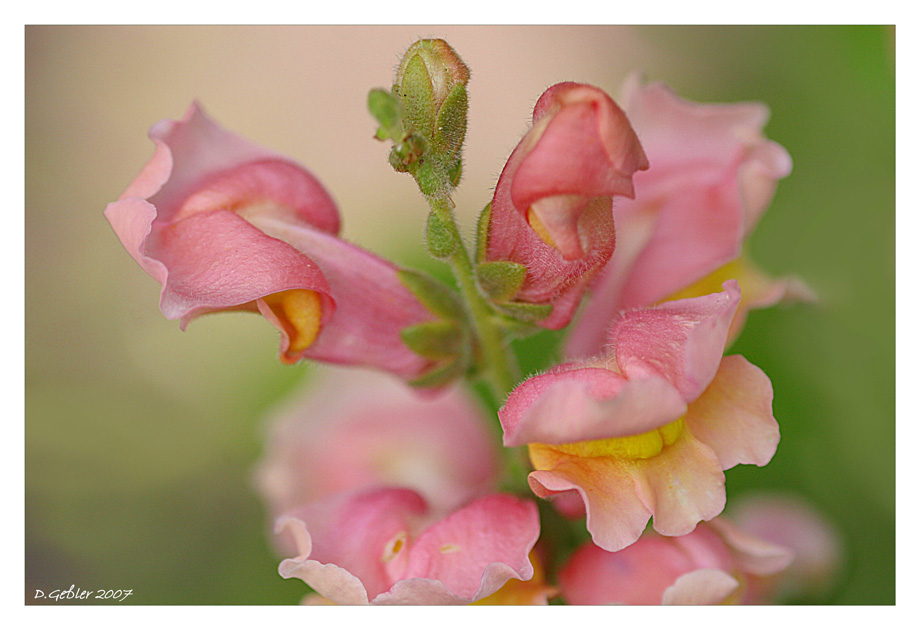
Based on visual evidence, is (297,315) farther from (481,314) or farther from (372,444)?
(372,444)

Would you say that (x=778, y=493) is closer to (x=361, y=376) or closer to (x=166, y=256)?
(x=361, y=376)

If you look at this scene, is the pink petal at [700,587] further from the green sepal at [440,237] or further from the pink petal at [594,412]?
the green sepal at [440,237]

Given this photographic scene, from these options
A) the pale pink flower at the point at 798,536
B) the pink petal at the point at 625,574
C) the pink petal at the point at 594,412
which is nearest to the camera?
the pink petal at the point at 594,412

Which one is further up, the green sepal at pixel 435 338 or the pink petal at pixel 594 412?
the green sepal at pixel 435 338

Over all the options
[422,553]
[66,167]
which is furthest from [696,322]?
[66,167]

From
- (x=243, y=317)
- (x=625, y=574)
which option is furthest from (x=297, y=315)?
(x=243, y=317)

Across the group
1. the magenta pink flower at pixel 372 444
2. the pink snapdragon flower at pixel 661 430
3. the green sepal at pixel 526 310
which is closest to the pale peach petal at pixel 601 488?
the pink snapdragon flower at pixel 661 430
